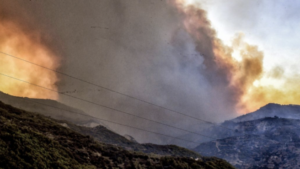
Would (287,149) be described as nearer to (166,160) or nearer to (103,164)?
(166,160)

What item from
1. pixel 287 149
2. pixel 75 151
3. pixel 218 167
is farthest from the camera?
pixel 287 149

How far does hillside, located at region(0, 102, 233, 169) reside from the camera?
936 inches

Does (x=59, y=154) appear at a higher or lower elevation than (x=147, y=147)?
lower

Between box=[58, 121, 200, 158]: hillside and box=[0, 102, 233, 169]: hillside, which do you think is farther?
box=[58, 121, 200, 158]: hillside

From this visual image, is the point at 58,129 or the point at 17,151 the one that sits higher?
the point at 58,129

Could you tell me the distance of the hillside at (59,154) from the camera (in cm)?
2378

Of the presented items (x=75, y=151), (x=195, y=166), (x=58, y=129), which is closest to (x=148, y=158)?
(x=195, y=166)

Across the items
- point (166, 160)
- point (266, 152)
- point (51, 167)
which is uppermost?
point (266, 152)

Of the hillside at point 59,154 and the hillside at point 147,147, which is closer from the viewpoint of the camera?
the hillside at point 59,154

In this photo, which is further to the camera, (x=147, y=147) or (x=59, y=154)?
(x=147, y=147)

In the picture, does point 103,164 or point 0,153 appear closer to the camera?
point 0,153

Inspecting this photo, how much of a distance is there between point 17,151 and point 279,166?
193178 mm

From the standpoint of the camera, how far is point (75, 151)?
35094 mm

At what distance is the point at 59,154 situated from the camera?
2967cm
